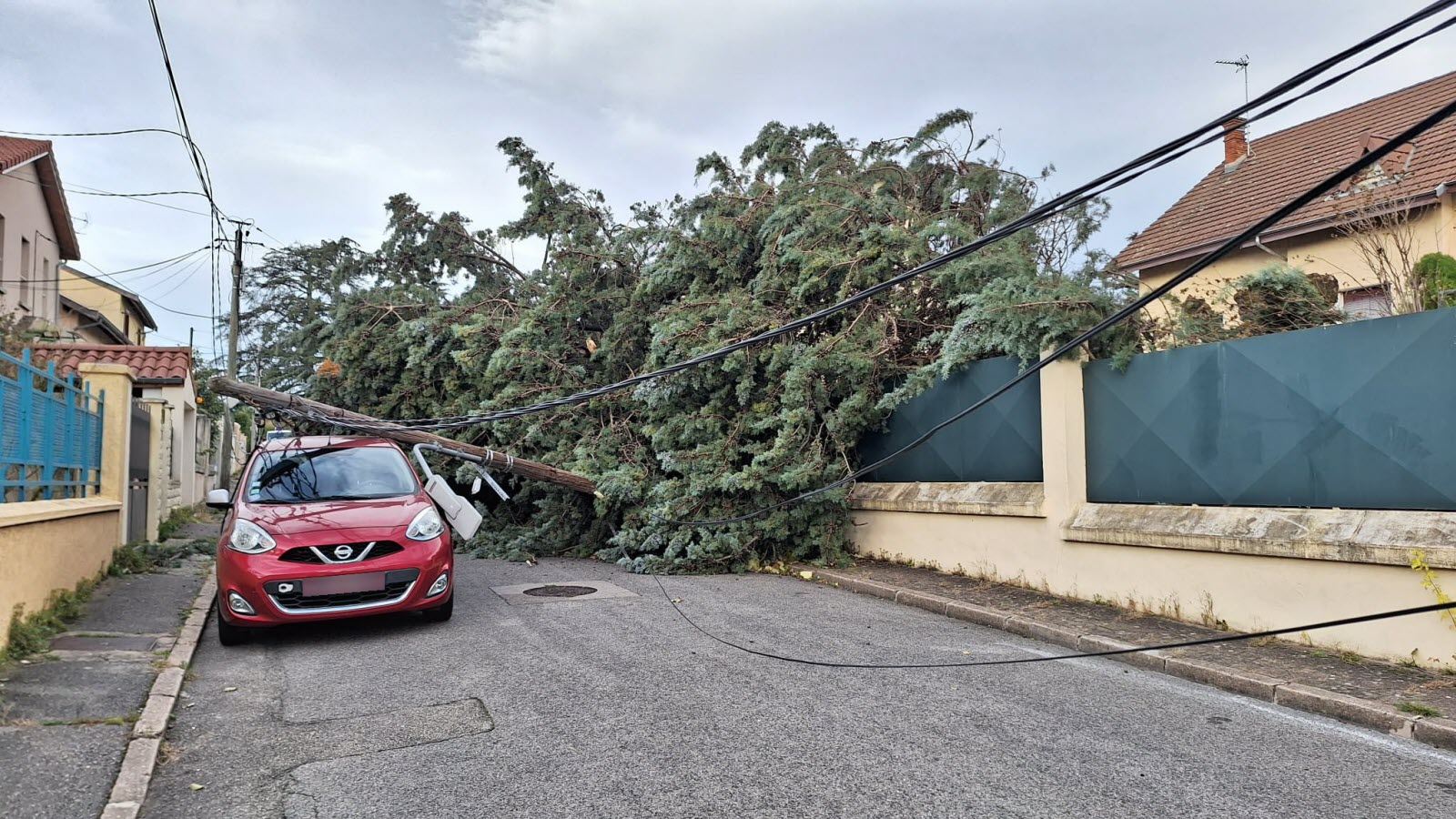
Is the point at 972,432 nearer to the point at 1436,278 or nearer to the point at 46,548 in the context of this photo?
the point at 1436,278

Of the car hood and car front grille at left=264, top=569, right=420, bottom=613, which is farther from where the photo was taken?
the car hood

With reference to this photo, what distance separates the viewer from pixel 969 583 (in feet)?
30.0

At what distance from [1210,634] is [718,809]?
4.65 meters

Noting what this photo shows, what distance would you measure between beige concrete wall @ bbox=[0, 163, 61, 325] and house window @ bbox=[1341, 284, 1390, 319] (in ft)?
72.4

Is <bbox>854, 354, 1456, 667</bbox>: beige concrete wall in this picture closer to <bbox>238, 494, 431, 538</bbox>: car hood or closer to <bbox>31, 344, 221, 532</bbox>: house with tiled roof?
<bbox>238, 494, 431, 538</bbox>: car hood

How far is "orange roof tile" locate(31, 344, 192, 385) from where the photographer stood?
1407cm

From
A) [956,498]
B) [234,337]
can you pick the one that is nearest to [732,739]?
[956,498]

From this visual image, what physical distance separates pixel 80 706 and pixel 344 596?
6.55 ft

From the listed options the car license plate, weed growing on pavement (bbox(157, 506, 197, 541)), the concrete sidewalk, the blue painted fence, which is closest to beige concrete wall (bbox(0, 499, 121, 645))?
the blue painted fence

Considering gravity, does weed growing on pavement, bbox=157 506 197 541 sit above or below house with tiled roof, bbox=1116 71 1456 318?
below

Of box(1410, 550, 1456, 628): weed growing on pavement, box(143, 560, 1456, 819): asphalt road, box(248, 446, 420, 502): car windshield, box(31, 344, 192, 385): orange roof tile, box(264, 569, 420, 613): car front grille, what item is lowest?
box(143, 560, 1456, 819): asphalt road

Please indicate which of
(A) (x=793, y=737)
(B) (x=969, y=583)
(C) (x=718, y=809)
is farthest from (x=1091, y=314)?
(C) (x=718, y=809)

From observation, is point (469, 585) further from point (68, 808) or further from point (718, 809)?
point (718, 809)

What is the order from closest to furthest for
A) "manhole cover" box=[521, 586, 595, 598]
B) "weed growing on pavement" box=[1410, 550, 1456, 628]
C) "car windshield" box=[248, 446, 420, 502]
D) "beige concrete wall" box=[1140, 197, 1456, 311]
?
1. "weed growing on pavement" box=[1410, 550, 1456, 628]
2. "car windshield" box=[248, 446, 420, 502]
3. "manhole cover" box=[521, 586, 595, 598]
4. "beige concrete wall" box=[1140, 197, 1456, 311]
